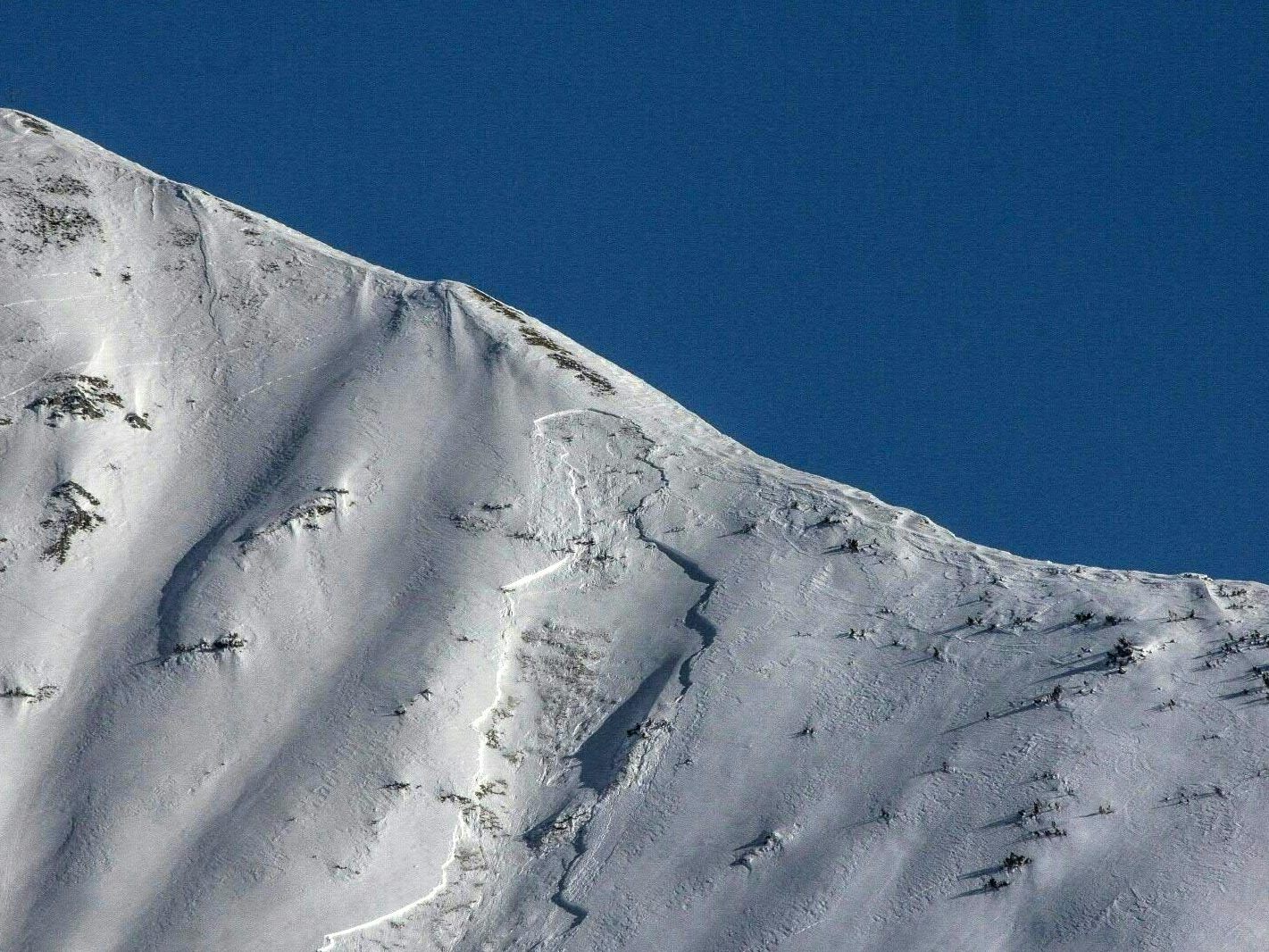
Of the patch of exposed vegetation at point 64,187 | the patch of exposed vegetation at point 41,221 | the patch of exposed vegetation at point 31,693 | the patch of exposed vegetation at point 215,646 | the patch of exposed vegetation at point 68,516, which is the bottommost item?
the patch of exposed vegetation at point 31,693

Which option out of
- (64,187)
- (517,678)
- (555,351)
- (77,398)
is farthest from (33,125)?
(517,678)

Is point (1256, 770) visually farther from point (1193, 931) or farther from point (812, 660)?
point (812, 660)

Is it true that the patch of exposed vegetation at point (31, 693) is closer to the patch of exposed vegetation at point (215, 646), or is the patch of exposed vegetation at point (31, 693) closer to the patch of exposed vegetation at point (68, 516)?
the patch of exposed vegetation at point (215, 646)

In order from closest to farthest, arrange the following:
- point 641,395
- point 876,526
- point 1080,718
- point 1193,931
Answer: point 1193,931 < point 1080,718 < point 876,526 < point 641,395

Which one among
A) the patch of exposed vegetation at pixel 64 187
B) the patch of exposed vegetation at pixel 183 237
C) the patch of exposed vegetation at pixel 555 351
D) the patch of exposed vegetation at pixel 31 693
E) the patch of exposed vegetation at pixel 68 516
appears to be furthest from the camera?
the patch of exposed vegetation at pixel 64 187

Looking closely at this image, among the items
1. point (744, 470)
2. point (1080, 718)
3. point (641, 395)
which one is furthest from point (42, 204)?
point (1080, 718)

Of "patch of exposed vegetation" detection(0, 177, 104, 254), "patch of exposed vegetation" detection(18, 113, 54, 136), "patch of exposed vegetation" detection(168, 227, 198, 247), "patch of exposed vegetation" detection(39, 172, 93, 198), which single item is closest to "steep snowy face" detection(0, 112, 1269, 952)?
"patch of exposed vegetation" detection(0, 177, 104, 254)

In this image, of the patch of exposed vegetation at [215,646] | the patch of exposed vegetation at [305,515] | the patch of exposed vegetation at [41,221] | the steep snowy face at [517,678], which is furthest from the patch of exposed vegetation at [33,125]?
the patch of exposed vegetation at [215,646]
